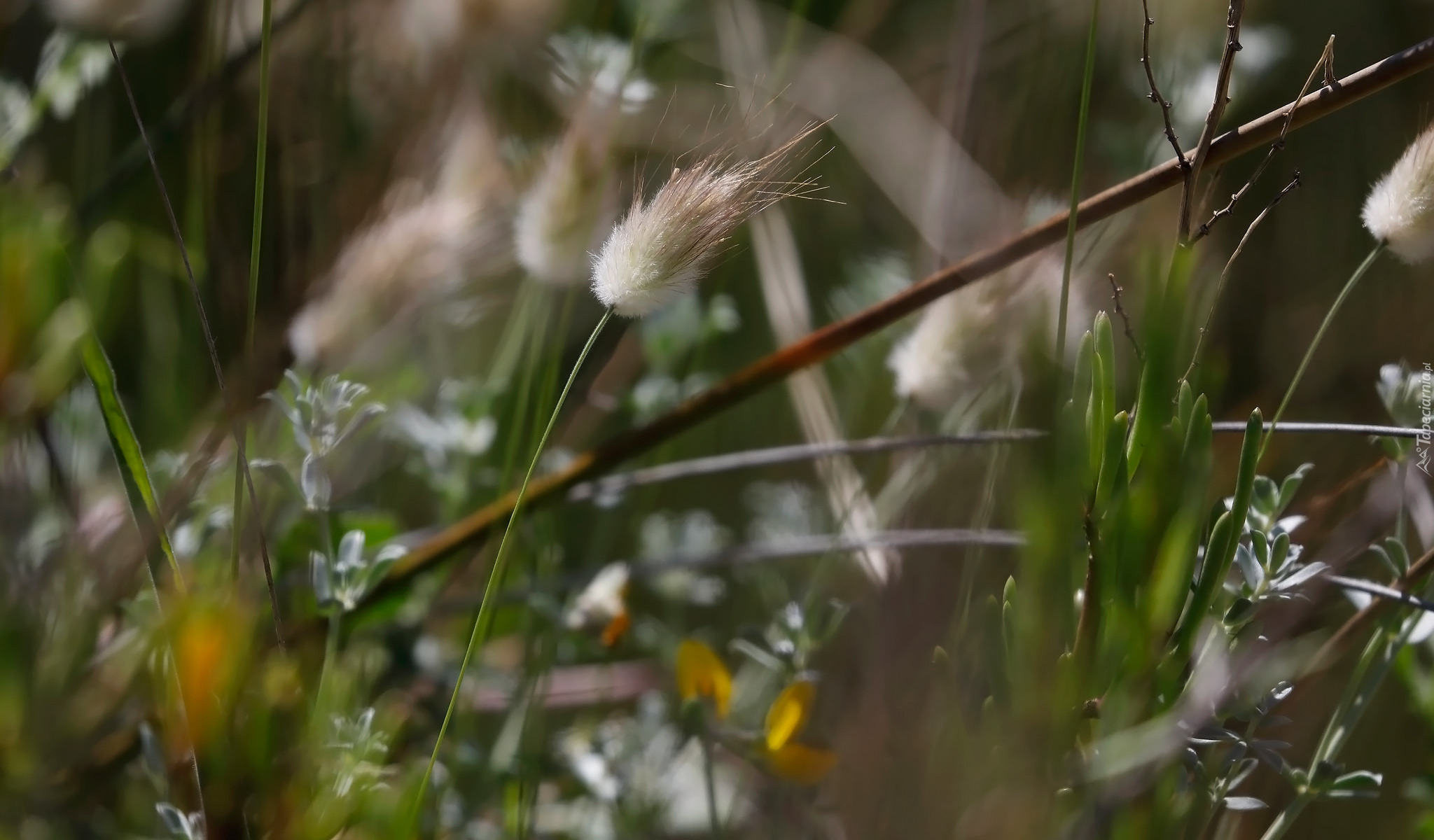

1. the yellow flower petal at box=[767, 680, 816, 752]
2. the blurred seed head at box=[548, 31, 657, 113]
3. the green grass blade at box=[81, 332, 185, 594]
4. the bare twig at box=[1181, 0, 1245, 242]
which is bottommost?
the yellow flower petal at box=[767, 680, 816, 752]

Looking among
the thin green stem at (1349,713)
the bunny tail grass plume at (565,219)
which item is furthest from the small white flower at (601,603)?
the thin green stem at (1349,713)

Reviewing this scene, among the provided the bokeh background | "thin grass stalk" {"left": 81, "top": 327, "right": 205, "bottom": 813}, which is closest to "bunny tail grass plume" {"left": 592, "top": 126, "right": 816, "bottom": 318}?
the bokeh background

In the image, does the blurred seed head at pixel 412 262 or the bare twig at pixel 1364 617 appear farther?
the blurred seed head at pixel 412 262

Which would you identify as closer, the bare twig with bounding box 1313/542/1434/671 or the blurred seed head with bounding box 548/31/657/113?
the bare twig with bounding box 1313/542/1434/671

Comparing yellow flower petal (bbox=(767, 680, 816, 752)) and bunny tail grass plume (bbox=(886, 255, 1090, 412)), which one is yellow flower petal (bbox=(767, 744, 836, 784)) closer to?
yellow flower petal (bbox=(767, 680, 816, 752))

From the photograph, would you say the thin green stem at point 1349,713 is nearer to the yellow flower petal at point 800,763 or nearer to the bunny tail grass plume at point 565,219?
the yellow flower petal at point 800,763

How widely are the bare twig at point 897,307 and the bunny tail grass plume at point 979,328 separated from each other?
33 millimetres

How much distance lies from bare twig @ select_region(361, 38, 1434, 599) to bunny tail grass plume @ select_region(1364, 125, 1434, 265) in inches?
1.3

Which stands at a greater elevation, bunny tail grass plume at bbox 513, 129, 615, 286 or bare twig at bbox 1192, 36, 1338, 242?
bare twig at bbox 1192, 36, 1338, 242

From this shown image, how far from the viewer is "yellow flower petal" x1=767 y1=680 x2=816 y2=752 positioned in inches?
14.5

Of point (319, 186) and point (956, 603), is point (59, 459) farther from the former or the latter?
point (956, 603)

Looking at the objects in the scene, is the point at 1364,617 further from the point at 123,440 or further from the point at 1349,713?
the point at 123,440

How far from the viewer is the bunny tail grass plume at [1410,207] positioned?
11.3 inches

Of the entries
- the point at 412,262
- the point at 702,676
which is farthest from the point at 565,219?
the point at 702,676
